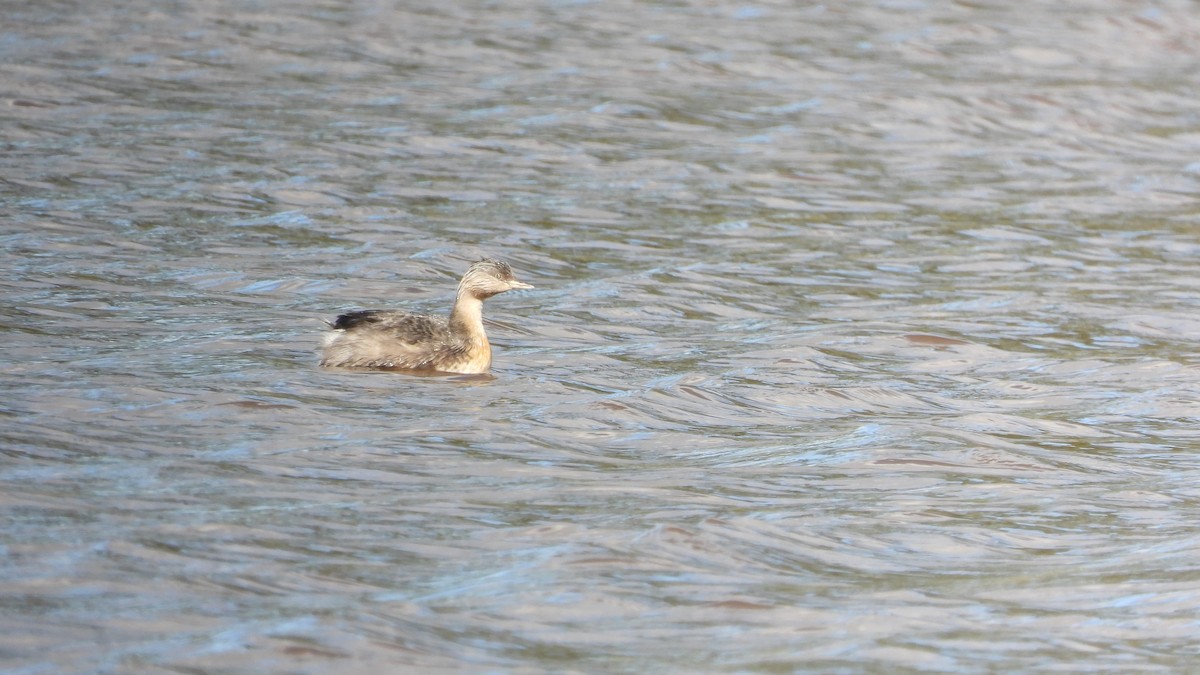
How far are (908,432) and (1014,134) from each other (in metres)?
9.11

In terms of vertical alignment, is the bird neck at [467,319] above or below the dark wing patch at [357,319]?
below

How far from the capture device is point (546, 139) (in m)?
15.4

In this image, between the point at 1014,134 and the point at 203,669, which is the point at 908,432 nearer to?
the point at 203,669

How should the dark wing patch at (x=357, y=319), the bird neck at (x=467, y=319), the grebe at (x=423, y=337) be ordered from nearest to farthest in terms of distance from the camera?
the dark wing patch at (x=357, y=319) < the grebe at (x=423, y=337) < the bird neck at (x=467, y=319)

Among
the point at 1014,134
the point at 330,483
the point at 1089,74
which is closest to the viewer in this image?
the point at 330,483

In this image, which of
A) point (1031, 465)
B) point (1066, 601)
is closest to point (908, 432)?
point (1031, 465)

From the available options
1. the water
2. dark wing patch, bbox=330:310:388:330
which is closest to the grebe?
dark wing patch, bbox=330:310:388:330

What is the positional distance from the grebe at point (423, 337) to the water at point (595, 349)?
18 centimetres

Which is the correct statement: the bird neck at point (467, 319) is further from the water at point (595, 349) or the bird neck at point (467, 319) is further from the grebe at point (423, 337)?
the water at point (595, 349)

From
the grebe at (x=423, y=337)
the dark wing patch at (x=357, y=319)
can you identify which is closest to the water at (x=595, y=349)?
the grebe at (x=423, y=337)

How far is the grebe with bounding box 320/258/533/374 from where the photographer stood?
9.09m

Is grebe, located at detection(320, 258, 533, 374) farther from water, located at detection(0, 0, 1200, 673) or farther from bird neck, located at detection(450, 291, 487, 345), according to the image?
water, located at detection(0, 0, 1200, 673)

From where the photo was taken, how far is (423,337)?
9312mm

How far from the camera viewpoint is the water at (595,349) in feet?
19.8
